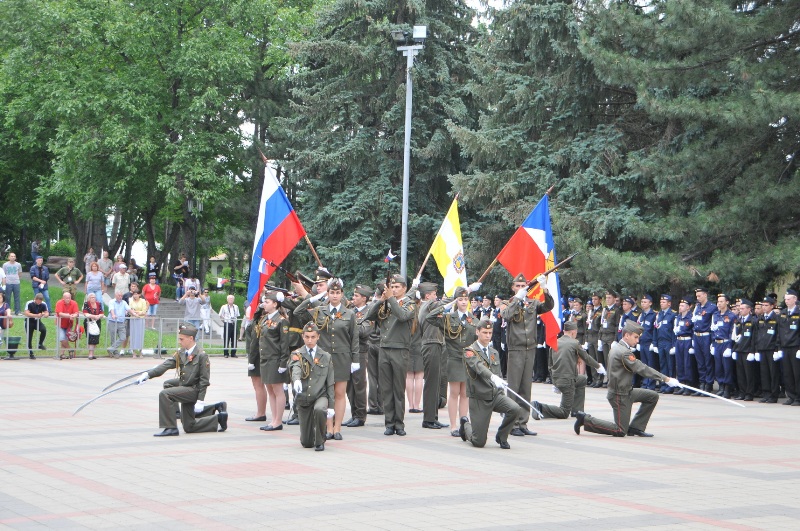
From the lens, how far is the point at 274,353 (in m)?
14.0

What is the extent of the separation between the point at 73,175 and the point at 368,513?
113 feet

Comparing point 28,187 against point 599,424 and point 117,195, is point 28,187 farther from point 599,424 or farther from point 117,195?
point 599,424

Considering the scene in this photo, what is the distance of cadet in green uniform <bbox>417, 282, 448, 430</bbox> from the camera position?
14.3m

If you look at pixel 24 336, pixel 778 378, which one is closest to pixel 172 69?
pixel 24 336

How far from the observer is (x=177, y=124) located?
40.2 metres

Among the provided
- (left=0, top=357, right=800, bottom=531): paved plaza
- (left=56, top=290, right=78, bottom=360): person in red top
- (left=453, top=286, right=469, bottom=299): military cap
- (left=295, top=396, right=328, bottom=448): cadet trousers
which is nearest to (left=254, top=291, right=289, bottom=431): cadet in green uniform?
(left=0, top=357, right=800, bottom=531): paved plaza

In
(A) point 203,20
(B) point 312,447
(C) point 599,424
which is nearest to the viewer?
(B) point 312,447

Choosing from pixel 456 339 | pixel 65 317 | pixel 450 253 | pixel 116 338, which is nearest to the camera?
pixel 456 339

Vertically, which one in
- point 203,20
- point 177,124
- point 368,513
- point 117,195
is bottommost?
point 368,513

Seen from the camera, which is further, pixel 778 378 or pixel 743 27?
pixel 743 27

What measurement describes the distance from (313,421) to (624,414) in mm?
4299

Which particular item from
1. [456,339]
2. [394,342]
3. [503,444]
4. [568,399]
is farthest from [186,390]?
[568,399]

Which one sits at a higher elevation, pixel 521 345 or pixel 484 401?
pixel 521 345

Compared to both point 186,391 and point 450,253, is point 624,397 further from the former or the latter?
point 186,391
